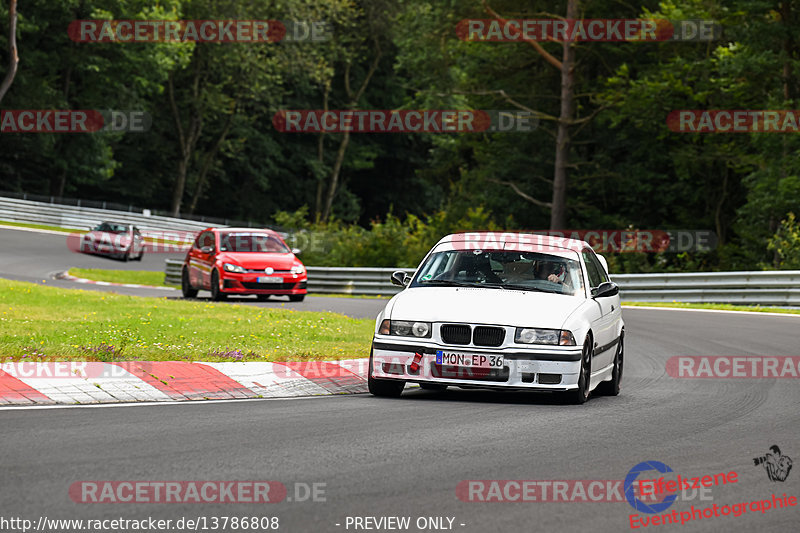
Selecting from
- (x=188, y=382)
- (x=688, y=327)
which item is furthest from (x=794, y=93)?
(x=188, y=382)

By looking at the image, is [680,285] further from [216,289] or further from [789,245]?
[216,289]

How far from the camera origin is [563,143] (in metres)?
41.7

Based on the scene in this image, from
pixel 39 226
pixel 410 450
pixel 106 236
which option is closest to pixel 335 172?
pixel 39 226

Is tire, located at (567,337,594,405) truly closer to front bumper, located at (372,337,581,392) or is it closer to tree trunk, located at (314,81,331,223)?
front bumper, located at (372,337,581,392)

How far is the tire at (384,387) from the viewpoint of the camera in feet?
36.1

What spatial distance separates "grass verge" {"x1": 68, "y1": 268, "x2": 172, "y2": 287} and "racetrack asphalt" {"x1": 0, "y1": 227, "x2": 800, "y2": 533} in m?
27.7

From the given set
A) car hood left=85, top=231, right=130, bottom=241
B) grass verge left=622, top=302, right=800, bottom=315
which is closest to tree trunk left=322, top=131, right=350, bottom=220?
car hood left=85, top=231, right=130, bottom=241

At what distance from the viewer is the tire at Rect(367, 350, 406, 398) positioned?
1100 centimetres

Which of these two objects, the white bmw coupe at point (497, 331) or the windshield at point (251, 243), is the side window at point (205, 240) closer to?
the windshield at point (251, 243)

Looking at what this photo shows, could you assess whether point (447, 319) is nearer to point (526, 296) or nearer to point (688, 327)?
point (526, 296)

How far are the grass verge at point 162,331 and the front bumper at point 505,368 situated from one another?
250 centimetres

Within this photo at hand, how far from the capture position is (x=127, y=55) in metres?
63.9

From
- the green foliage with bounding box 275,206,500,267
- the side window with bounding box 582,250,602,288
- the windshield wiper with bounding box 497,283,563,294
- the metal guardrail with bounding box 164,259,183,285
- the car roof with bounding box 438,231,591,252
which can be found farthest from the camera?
the green foliage with bounding box 275,206,500,267

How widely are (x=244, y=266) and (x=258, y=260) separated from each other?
407 millimetres
